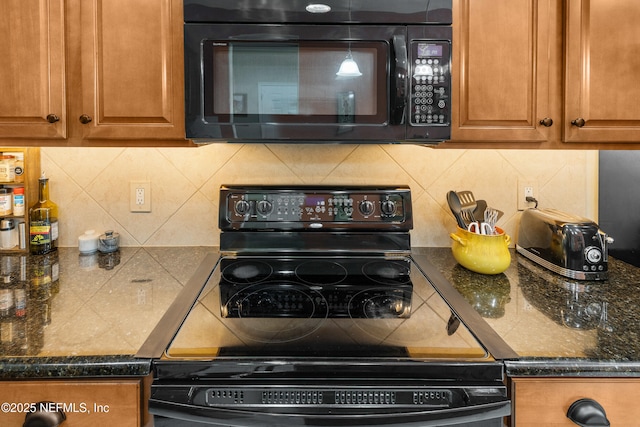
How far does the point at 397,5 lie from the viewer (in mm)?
1143

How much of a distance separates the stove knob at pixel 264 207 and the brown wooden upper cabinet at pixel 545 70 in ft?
2.05

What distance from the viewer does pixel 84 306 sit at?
3.44ft

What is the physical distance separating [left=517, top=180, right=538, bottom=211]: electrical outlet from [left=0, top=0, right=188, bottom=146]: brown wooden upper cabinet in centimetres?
122

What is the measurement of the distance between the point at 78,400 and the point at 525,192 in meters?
1.53

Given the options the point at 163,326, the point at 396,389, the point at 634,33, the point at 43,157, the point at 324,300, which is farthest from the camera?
the point at 43,157

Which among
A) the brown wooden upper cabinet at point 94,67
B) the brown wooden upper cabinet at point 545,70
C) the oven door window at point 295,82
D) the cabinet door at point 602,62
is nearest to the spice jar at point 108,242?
the brown wooden upper cabinet at point 94,67

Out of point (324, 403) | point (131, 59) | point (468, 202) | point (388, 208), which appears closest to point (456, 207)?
point (468, 202)

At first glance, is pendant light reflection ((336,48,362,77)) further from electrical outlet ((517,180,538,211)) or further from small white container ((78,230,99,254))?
small white container ((78,230,99,254))

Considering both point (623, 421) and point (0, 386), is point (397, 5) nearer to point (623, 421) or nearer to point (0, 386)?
point (623, 421)

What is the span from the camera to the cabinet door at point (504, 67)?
49.7 inches

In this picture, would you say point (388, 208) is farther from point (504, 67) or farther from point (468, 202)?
point (504, 67)

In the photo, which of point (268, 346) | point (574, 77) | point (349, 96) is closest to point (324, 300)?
point (268, 346)

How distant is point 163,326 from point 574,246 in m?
1.17

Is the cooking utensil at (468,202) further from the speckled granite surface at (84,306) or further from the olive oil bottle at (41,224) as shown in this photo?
the olive oil bottle at (41,224)
